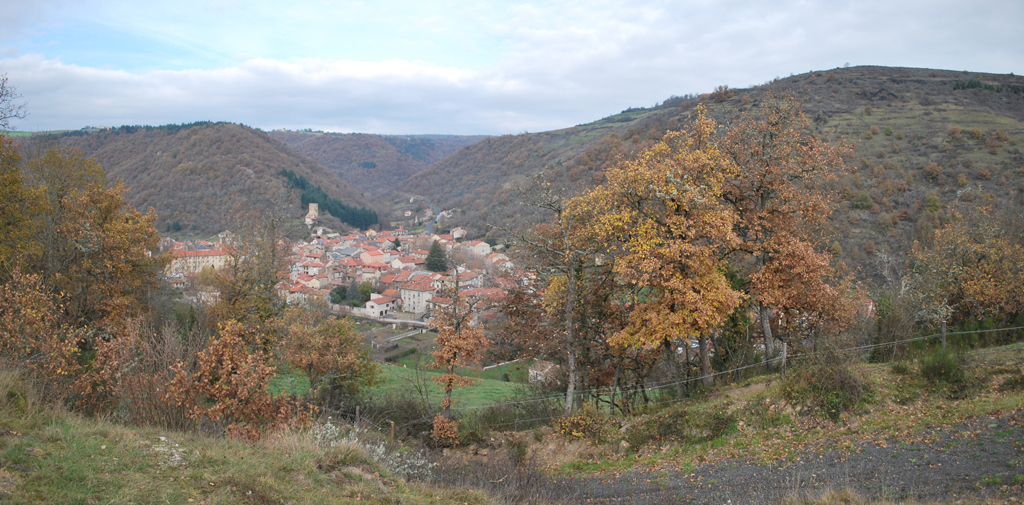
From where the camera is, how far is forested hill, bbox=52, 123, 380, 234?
79.4 m

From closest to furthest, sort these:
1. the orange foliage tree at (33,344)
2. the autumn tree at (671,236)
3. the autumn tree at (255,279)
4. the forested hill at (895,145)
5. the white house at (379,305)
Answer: the orange foliage tree at (33,344)
the autumn tree at (671,236)
the autumn tree at (255,279)
the forested hill at (895,145)
the white house at (379,305)

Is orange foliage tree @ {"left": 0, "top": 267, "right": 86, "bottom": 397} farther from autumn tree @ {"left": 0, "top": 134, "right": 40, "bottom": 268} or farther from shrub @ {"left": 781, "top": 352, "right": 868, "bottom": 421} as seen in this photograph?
shrub @ {"left": 781, "top": 352, "right": 868, "bottom": 421}

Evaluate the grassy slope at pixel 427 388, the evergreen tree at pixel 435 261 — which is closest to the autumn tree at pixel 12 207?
the grassy slope at pixel 427 388

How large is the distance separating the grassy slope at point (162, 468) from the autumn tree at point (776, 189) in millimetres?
9618

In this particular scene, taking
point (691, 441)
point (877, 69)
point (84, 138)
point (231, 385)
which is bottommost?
point (691, 441)

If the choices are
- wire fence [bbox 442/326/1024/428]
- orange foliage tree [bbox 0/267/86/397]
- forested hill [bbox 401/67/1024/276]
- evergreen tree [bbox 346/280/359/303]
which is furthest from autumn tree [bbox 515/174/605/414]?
evergreen tree [bbox 346/280/359/303]

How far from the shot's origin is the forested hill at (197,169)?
79.4m

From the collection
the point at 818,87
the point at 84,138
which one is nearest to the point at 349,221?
the point at 84,138

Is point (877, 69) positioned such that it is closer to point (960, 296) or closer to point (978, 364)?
point (960, 296)

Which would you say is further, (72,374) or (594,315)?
(594,315)

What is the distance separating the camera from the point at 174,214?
7888 cm

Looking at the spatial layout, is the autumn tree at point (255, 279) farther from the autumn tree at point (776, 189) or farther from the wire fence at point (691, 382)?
the autumn tree at point (776, 189)

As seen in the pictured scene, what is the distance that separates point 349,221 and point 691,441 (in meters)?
108

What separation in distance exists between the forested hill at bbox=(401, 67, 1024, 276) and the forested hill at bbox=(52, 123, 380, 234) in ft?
118
